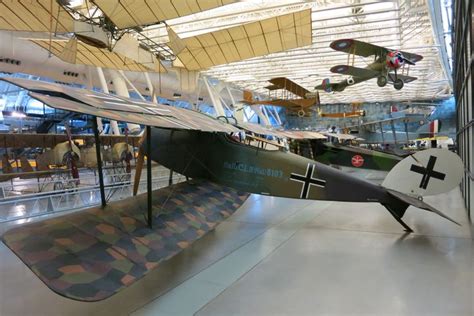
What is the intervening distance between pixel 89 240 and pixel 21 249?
1.71 feet

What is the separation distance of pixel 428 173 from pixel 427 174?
0.02m

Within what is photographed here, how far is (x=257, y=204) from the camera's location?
801cm

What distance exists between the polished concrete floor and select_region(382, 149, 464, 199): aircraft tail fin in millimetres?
775

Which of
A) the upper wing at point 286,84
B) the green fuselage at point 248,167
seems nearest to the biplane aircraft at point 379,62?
the upper wing at point 286,84

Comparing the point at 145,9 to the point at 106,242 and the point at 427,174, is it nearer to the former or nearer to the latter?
the point at 106,242

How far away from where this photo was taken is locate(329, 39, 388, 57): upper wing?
1067cm

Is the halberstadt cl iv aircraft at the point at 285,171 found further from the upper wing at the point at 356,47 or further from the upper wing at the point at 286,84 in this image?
the upper wing at the point at 286,84

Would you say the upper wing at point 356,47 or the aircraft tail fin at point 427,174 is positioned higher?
the upper wing at point 356,47

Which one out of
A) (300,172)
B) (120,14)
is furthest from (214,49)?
(300,172)

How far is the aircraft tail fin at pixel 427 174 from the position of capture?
15.5 feet

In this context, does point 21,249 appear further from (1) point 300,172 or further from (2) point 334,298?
(1) point 300,172

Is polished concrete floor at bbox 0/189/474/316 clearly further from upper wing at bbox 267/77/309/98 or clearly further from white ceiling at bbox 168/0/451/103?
white ceiling at bbox 168/0/451/103

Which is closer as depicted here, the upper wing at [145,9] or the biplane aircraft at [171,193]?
the biplane aircraft at [171,193]

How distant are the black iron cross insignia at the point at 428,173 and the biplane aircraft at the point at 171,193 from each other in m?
0.01
